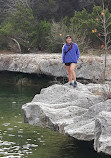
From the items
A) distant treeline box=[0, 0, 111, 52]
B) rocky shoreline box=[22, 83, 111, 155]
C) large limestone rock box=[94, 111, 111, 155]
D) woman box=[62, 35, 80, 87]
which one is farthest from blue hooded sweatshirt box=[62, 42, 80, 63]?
distant treeline box=[0, 0, 111, 52]

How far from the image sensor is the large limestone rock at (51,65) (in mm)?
19734

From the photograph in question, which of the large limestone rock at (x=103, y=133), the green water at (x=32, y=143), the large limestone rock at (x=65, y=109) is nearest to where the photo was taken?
the large limestone rock at (x=103, y=133)

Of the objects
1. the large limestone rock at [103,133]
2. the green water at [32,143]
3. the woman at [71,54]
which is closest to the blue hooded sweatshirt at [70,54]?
the woman at [71,54]

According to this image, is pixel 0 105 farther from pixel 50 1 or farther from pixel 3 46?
pixel 50 1

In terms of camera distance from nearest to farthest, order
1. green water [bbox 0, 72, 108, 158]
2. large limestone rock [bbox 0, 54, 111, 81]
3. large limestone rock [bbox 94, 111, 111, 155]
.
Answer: large limestone rock [bbox 94, 111, 111, 155]
green water [bbox 0, 72, 108, 158]
large limestone rock [bbox 0, 54, 111, 81]

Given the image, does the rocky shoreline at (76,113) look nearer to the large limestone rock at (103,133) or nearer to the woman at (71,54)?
the large limestone rock at (103,133)

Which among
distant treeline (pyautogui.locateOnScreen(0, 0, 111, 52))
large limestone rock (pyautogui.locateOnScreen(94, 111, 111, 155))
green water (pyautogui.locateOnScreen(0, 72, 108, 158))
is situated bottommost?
green water (pyautogui.locateOnScreen(0, 72, 108, 158))

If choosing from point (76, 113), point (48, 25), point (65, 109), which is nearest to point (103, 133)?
point (76, 113)

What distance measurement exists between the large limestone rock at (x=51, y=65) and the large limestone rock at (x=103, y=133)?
28.2 feet

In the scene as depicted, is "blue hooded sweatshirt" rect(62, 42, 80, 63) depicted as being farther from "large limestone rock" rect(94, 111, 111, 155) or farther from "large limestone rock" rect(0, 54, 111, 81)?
"large limestone rock" rect(94, 111, 111, 155)

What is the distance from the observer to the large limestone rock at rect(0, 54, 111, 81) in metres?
19.7

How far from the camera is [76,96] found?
11719 mm

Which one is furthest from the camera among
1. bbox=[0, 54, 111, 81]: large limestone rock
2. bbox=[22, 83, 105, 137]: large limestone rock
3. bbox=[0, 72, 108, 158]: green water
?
bbox=[0, 54, 111, 81]: large limestone rock

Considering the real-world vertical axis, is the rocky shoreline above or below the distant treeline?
below
